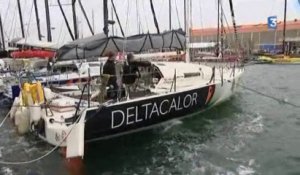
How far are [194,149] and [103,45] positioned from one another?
4070 mm

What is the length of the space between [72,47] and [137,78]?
2.24 metres

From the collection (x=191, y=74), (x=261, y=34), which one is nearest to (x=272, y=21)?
(x=261, y=34)

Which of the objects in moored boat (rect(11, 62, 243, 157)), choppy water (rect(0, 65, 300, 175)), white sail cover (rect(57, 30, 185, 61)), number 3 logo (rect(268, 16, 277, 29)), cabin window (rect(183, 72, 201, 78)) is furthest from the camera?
number 3 logo (rect(268, 16, 277, 29))

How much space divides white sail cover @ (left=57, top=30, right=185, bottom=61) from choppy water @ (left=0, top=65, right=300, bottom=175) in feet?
8.38

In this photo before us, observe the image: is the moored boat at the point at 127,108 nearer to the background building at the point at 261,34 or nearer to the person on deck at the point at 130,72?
the person on deck at the point at 130,72

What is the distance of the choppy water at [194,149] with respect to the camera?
30.9 ft

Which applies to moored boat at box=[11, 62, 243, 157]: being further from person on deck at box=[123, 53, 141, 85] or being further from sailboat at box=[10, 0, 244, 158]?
person on deck at box=[123, 53, 141, 85]

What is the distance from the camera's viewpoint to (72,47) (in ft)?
40.5

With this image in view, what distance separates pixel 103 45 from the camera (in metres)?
12.5

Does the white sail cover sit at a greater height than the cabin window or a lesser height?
greater

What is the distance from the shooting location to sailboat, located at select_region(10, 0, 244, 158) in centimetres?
1002

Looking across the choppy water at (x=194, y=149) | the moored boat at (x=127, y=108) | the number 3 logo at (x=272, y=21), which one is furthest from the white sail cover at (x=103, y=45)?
the number 3 logo at (x=272, y=21)

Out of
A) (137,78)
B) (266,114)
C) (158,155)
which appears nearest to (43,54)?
(137,78)

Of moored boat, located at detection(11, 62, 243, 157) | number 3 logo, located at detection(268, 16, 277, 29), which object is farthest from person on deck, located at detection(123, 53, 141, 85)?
number 3 logo, located at detection(268, 16, 277, 29)
